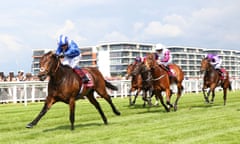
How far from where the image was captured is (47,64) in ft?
28.1

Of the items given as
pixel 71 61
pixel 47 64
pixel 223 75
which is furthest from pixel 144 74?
pixel 47 64

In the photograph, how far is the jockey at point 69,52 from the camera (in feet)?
30.1

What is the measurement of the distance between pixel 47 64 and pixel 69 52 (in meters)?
0.94

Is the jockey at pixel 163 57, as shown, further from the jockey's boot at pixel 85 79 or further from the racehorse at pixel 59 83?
the racehorse at pixel 59 83

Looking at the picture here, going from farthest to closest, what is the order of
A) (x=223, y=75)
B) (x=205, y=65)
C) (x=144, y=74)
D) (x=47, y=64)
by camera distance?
1. (x=223, y=75)
2. (x=205, y=65)
3. (x=144, y=74)
4. (x=47, y=64)

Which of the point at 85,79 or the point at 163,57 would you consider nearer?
the point at 85,79

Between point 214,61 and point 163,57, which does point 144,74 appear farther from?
point 214,61

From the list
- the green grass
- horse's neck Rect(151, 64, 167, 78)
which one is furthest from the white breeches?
horse's neck Rect(151, 64, 167, 78)

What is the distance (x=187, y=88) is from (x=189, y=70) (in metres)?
111

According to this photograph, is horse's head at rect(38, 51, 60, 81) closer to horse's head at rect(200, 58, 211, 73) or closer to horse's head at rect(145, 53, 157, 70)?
horse's head at rect(145, 53, 157, 70)

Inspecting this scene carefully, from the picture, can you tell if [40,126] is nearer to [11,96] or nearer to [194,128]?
[194,128]

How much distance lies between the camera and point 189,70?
13950cm

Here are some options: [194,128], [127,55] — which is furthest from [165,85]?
[127,55]

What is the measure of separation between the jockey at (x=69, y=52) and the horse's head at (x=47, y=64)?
0.38 meters
